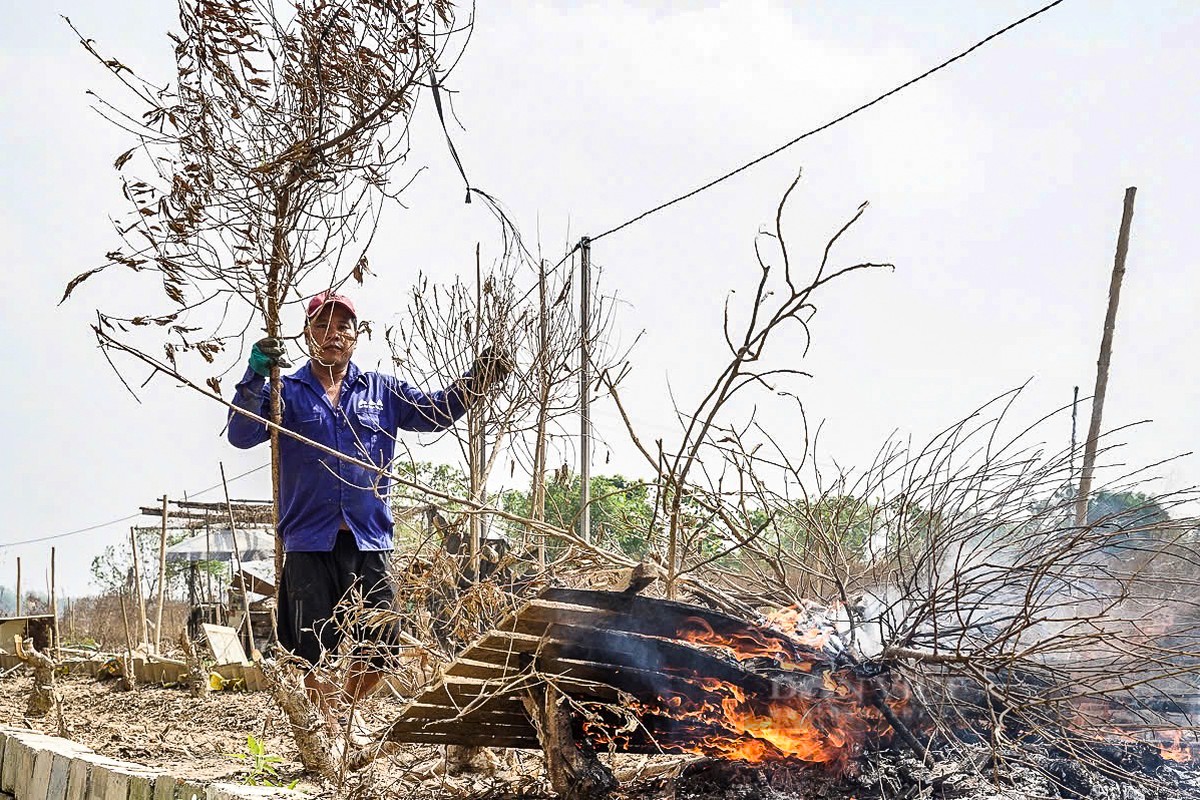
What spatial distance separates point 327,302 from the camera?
4.74 metres

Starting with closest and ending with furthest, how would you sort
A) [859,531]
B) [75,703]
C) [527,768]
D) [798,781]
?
[798,781]
[859,531]
[527,768]
[75,703]

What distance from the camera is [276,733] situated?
230 inches

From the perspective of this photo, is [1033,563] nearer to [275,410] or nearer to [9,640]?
[275,410]

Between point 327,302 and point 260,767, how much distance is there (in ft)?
6.83

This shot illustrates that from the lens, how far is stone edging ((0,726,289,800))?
355cm

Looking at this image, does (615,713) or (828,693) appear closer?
(828,693)

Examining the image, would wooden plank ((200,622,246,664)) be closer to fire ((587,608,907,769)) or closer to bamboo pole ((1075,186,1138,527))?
fire ((587,608,907,769))

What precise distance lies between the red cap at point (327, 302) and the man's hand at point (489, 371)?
2.58ft

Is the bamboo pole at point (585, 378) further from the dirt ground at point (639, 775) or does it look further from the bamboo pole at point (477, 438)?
the dirt ground at point (639, 775)

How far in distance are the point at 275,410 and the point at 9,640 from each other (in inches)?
334

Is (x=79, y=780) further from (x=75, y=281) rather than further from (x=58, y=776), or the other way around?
(x=75, y=281)

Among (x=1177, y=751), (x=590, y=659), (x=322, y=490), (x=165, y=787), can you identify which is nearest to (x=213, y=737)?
(x=322, y=490)

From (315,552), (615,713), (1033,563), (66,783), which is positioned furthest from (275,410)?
(1033,563)

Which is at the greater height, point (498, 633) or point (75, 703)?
point (498, 633)
